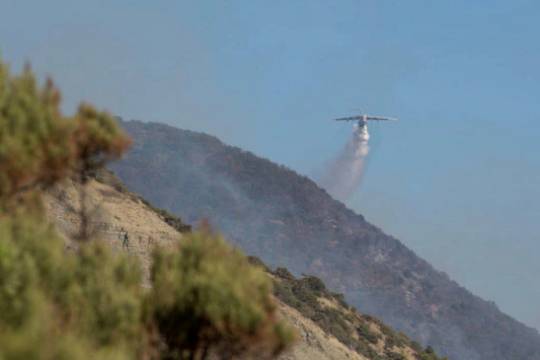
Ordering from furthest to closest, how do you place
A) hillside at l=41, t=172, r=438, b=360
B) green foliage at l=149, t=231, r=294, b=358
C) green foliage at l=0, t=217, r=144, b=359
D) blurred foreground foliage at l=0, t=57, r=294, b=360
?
hillside at l=41, t=172, r=438, b=360 → green foliage at l=149, t=231, r=294, b=358 → blurred foreground foliage at l=0, t=57, r=294, b=360 → green foliage at l=0, t=217, r=144, b=359

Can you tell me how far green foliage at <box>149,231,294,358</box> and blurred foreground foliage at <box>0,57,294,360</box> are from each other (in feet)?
0.09

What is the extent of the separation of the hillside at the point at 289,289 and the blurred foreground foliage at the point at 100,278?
3037cm

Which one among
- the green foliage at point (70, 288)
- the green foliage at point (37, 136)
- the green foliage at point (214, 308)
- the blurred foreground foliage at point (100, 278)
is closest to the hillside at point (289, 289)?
the green foliage at point (37, 136)

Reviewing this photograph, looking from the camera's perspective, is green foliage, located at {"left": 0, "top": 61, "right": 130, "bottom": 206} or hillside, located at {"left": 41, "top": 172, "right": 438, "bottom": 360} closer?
green foliage, located at {"left": 0, "top": 61, "right": 130, "bottom": 206}

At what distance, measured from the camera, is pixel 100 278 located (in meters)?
23.1

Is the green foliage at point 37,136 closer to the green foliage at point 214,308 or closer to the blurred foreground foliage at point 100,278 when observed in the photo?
the blurred foreground foliage at point 100,278

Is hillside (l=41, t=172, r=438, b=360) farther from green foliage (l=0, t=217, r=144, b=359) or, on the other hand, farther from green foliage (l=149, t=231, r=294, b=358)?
green foliage (l=0, t=217, r=144, b=359)

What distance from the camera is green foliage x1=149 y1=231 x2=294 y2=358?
2348 cm

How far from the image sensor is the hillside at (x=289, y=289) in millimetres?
66188

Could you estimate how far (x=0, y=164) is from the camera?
23766mm

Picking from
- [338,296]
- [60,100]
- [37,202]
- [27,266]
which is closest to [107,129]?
[60,100]

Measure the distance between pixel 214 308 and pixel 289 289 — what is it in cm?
6625

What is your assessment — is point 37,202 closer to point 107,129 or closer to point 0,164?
point 0,164

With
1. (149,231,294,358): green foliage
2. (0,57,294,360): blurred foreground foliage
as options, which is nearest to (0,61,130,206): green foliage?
(0,57,294,360): blurred foreground foliage
